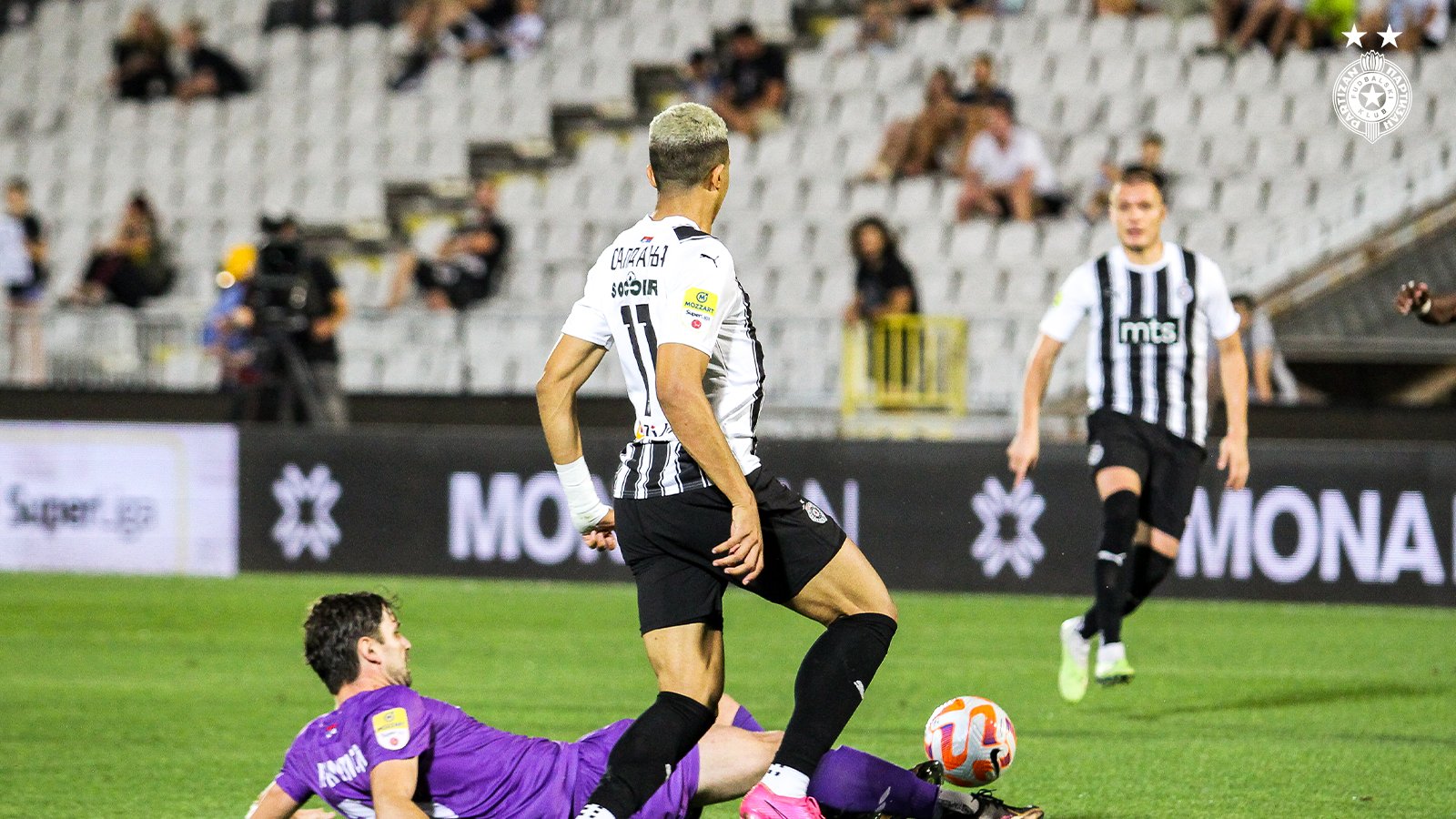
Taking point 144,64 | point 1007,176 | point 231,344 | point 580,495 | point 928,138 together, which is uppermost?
point 144,64

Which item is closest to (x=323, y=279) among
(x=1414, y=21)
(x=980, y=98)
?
(x=980, y=98)

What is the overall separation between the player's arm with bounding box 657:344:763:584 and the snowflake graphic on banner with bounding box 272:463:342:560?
913 cm

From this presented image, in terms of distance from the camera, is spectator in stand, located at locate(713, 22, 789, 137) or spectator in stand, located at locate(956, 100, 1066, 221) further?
spectator in stand, located at locate(713, 22, 789, 137)

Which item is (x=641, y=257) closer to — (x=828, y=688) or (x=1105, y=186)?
(x=828, y=688)

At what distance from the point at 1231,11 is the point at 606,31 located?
6.22 meters

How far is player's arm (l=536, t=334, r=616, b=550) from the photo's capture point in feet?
15.3

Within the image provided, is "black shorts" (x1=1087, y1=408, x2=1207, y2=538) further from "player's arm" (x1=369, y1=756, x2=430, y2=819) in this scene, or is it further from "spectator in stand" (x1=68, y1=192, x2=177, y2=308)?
"spectator in stand" (x1=68, y1=192, x2=177, y2=308)

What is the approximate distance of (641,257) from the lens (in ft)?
14.6

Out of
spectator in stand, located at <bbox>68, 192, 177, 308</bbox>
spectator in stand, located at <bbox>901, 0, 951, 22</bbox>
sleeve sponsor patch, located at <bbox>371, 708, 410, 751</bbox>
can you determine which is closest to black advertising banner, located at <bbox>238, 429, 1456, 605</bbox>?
spectator in stand, located at <bbox>68, 192, 177, 308</bbox>

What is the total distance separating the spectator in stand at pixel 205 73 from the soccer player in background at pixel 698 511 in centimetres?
1676

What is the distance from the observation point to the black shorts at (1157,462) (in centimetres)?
750

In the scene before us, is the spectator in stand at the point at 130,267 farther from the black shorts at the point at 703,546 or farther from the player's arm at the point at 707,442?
the player's arm at the point at 707,442

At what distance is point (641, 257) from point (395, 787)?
1.34 meters

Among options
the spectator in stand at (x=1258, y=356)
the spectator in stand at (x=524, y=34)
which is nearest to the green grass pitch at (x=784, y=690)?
the spectator in stand at (x=1258, y=356)
